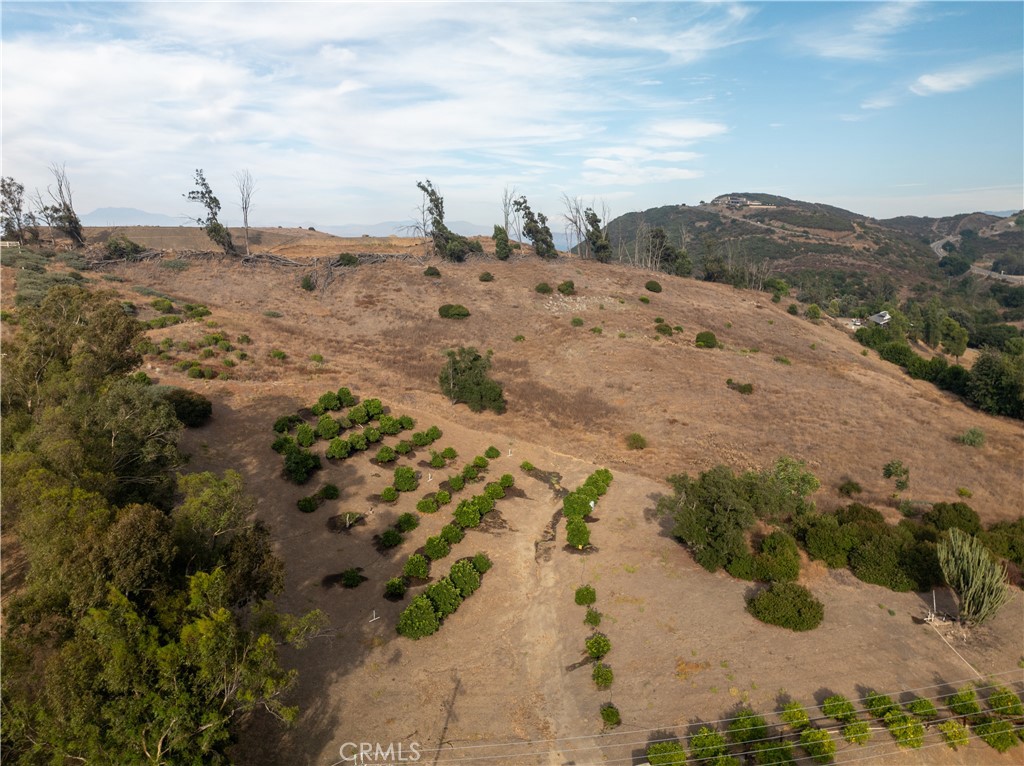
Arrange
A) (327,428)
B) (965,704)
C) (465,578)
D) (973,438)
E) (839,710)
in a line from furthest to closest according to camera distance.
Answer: (973,438), (327,428), (465,578), (965,704), (839,710)

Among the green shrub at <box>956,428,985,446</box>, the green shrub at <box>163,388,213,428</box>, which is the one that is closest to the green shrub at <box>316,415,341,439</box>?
the green shrub at <box>163,388,213,428</box>

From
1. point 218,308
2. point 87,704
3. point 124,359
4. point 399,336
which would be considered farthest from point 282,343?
point 87,704

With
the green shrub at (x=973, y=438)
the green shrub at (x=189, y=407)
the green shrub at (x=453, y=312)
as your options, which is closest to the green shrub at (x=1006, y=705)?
the green shrub at (x=973, y=438)

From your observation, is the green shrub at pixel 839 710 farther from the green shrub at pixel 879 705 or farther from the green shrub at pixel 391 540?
the green shrub at pixel 391 540

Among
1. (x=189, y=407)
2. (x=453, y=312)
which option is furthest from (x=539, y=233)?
(x=189, y=407)

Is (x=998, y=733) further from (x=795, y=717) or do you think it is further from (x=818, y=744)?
(x=795, y=717)
